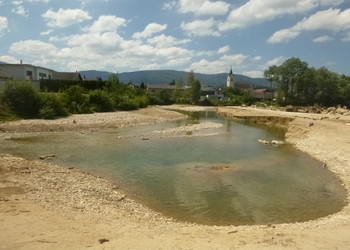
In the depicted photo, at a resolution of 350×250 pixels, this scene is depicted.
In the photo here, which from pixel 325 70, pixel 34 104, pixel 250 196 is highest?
pixel 325 70

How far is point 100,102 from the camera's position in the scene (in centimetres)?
6322

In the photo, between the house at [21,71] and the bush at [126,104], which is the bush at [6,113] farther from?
the house at [21,71]

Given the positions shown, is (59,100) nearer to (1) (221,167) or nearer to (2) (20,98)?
(2) (20,98)

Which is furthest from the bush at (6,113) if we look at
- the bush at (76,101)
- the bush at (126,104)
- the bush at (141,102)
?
the bush at (141,102)

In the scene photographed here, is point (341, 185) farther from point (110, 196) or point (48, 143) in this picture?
point (48, 143)

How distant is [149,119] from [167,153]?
2785cm

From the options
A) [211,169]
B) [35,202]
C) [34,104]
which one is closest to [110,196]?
Answer: [35,202]

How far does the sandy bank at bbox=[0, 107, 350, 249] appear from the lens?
9930 millimetres

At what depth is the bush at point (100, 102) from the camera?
202ft

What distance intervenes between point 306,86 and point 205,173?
3494 inches

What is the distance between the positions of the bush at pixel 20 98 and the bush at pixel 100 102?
15.9 meters

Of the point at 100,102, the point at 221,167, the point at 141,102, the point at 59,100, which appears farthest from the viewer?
the point at 141,102

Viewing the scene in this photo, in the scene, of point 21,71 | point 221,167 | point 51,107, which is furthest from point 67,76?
point 221,167

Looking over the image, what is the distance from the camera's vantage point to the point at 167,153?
28328 millimetres
